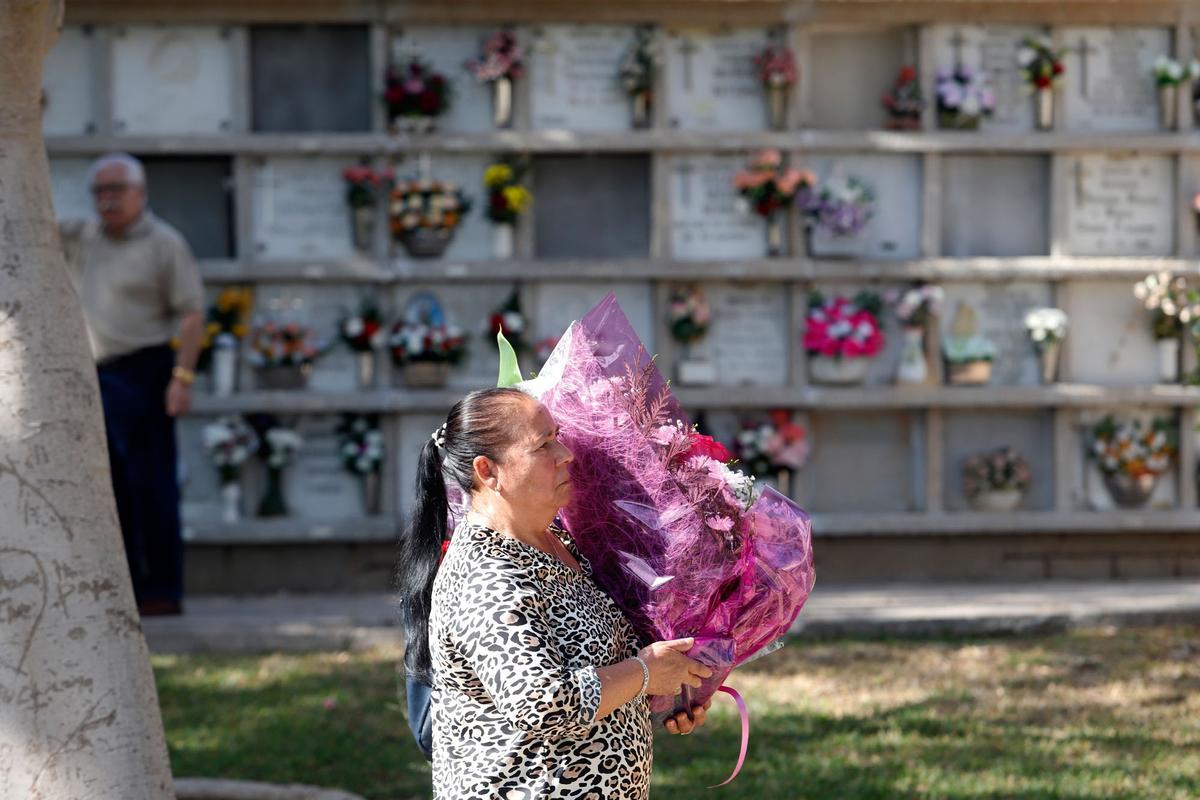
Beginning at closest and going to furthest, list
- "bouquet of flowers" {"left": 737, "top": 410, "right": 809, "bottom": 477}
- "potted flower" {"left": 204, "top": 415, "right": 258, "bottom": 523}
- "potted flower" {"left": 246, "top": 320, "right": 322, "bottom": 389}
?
"potted flower" {"left": 204, "top": 415, "right": 258, "bottom": 523}
"potted flower" {"left": 246, "top": 320, "right": 322, "bottom": 389}
"bouquet of flowers" {"left": 737, "top": 410, "right": 809, "bottom": 477}

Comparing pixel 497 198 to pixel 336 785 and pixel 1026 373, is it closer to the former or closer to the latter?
pixel 1026 373

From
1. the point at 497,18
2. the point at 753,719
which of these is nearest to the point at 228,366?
the point at 497,18

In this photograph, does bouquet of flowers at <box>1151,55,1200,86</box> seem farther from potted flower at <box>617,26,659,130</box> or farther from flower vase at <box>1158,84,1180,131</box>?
potted flower at <box>617,26,659,130</box>

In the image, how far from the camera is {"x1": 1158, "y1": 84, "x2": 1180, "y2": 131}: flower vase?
705 cm

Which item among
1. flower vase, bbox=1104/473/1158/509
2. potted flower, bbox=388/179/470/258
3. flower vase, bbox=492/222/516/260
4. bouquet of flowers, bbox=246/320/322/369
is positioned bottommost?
flower vase, bbox=1104/473/1158/509

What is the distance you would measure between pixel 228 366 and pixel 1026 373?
355 centimetres

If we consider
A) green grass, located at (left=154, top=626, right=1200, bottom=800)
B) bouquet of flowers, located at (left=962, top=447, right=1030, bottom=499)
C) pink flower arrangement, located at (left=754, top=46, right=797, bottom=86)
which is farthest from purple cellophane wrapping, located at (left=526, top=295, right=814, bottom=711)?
bouquet of flowers, located at (left=962, top=447, right=1030, bottom=499)

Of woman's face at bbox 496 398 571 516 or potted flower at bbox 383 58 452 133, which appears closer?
woman's face at bbox 496 398 571 516

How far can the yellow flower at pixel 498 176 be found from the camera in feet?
22.2

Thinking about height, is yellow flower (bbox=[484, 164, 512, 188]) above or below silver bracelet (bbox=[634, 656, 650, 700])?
above

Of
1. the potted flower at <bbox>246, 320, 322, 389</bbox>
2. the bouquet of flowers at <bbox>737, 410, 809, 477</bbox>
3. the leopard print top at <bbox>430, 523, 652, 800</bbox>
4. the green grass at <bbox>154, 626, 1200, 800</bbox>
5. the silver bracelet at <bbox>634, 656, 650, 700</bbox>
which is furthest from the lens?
the bouquet of flowers at <bbox>737, 410, 809, 477</bbox>

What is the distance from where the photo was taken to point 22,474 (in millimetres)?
2666

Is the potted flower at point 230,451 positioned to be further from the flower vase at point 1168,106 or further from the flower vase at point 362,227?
the flower vase at point 1168,106

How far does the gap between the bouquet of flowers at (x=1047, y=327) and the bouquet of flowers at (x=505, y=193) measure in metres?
2.31
